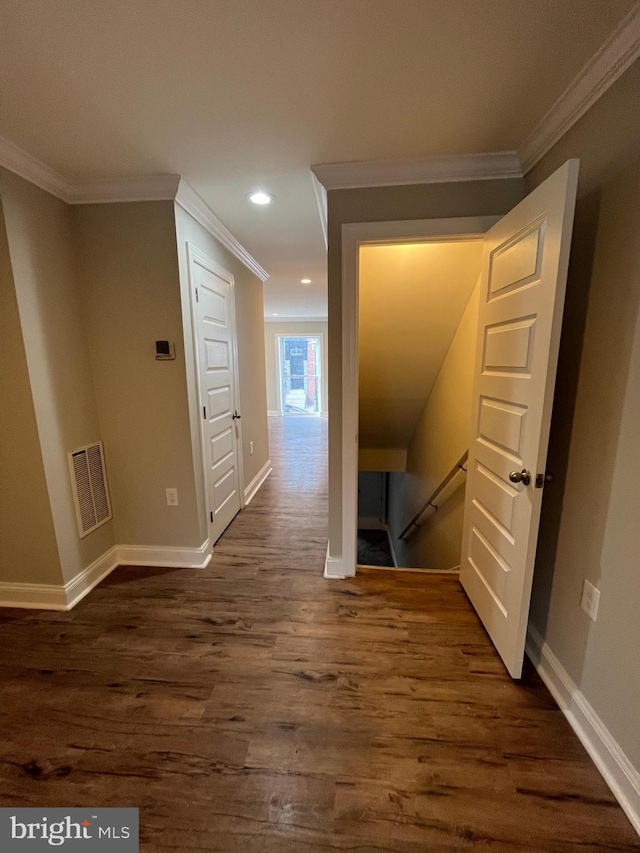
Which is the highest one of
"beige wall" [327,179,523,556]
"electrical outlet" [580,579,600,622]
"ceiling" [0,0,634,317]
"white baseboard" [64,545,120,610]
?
"ceiling" [0,0,634,317]

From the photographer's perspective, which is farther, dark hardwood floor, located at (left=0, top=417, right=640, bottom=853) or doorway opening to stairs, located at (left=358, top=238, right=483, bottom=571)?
doorway opening to stairs, located at (left=358, top=238, right=483, bottom=571)

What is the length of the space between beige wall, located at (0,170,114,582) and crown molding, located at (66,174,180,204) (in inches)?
5.0

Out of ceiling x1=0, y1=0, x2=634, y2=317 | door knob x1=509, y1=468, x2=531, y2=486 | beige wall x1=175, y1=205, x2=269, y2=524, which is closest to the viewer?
ceiling x1=0, y1=0, x2=634, y2=317

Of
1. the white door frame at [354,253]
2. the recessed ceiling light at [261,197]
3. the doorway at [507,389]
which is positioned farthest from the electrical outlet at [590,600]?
the recessed ceiling light at [261,197]

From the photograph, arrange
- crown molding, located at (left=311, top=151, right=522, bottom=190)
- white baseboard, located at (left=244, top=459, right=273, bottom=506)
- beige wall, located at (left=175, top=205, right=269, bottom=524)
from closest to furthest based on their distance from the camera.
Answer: crown molding, located at (left=311, top=151, right=522, bottom=190) < beige wall, located at (left=175, top=205, right=269, bottom=524) < white baseboard, located at (left=244, top=459, right=273, bottom=506)

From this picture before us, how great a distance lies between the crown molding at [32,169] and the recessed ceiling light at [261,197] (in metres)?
1.04

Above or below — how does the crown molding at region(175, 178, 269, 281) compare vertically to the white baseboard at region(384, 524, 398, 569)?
above

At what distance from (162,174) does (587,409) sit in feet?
7.86

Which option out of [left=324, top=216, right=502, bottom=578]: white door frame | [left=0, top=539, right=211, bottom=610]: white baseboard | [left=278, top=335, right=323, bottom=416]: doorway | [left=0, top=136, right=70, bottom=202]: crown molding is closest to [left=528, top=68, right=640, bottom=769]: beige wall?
[left=324, top=216, right=502, bottom=578]: white door frame

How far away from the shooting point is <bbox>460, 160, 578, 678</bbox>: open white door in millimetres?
1279

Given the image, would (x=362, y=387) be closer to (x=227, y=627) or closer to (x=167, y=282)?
(x=167, y=282)

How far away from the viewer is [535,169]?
1723 mm

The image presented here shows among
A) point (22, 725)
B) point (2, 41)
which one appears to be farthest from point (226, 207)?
point (22, 725)

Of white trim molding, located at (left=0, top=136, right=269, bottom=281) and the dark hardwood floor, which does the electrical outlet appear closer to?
the dark hardwood floor
